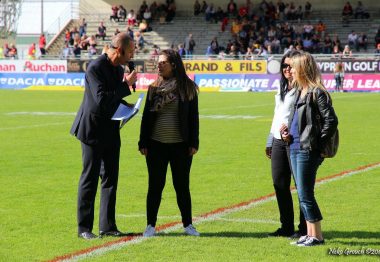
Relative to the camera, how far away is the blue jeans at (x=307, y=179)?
298 inches

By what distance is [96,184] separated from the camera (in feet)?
27.1

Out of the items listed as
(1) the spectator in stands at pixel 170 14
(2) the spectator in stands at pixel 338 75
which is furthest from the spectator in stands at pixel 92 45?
(2) the spectator in stands at pixel 338 75

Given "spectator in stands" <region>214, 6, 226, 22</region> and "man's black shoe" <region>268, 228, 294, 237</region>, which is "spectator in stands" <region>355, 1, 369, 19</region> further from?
"man's black shoe" <region>268, 228, 294, 237</region>

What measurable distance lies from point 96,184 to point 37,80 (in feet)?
131

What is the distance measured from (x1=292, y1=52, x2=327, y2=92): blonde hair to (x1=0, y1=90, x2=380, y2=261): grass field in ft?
4.73

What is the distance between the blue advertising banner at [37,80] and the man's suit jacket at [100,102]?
38.3 m

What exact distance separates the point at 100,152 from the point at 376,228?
9.35 feet

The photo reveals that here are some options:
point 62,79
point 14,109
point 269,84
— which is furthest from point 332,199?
point 62,79

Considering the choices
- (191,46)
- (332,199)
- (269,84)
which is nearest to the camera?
(332,199)

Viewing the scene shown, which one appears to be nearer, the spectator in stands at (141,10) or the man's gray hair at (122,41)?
A: the man's gray hair at (122,41)

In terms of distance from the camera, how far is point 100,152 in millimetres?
8188

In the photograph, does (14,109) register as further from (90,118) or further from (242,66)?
(90,118)

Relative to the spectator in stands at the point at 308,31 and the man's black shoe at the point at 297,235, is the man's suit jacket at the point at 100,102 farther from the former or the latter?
the spectator in stands at the point at 308,31

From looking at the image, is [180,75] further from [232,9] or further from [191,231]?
[232,9]
